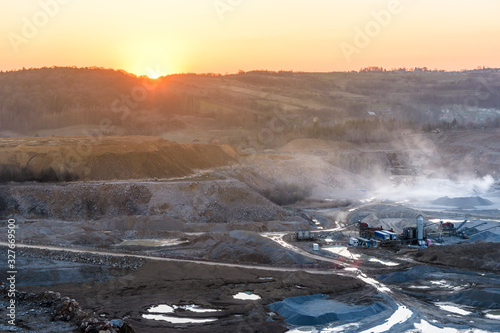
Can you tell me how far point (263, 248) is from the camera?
190 feet

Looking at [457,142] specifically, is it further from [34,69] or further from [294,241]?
[34,69]

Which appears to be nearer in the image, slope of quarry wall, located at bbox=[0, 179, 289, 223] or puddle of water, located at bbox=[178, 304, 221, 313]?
puddle of water, located at bbox=[178, 304, 221, 313]

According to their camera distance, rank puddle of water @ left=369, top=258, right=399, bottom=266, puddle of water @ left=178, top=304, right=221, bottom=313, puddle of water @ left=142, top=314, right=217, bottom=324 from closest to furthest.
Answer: puddle of water @ left=142, top=314, right=217, bottom=324
puddle of water @ left=178, top=304, right=221, bottom=313
puddle of water @ left=369, top=258, right=399, bottom=266

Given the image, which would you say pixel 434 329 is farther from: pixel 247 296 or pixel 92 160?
pixel 92 160

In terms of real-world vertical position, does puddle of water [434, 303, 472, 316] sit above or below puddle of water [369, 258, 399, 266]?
below

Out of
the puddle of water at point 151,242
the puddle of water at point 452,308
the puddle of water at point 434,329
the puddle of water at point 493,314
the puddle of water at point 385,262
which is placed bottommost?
the puddle of water at point 434,329

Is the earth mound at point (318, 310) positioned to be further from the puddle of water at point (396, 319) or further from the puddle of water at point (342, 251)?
the puddle of water at point (342, 251)

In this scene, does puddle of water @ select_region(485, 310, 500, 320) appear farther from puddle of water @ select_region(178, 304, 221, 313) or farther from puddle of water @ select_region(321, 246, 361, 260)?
puddle of water @ select_region(178, 304, 221, 313)

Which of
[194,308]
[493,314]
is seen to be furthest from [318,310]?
[493,314]

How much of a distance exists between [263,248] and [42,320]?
24587 mm

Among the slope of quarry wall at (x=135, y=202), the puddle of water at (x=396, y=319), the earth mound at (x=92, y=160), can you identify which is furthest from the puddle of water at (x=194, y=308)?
the earth mound at (x=92, y=160)

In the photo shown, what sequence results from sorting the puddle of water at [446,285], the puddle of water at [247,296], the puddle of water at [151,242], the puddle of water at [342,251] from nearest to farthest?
the puddle of water at [247,296], the puddle of water at [446,285], the puddle of water at [342,251], the puddle of water at [151,242]

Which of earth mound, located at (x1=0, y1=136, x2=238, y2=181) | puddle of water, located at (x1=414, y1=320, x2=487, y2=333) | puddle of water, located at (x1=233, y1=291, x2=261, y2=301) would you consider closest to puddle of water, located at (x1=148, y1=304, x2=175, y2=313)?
puddle of water, located at (x1=233, y1=291, x2=261, y2=301)

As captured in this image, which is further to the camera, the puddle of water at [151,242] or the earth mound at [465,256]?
the puddle of water at [151,242]
